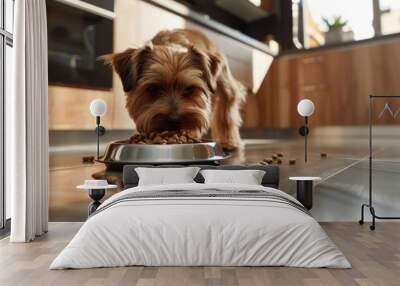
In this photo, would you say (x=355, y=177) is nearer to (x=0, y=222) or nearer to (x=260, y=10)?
(x=260, y=10)

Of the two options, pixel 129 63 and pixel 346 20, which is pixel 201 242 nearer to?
pixel 129 63

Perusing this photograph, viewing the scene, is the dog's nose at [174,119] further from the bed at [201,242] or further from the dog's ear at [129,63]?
the bed at [201,242]

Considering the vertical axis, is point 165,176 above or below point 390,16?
below

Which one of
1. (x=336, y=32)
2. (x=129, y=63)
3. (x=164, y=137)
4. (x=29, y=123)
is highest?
(x=336, y=32)

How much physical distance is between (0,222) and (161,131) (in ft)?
5.49

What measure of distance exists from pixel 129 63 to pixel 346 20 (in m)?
2.19

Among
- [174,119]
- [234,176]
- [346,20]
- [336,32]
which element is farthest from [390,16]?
[174,119]

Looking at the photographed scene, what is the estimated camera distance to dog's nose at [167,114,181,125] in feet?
14.1

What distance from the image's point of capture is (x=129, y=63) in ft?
14.7

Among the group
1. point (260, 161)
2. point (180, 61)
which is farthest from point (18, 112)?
point (260, 161)

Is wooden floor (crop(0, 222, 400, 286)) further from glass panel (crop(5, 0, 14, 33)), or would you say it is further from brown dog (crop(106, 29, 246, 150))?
glass panel (crop(5, 0, 14, 33))

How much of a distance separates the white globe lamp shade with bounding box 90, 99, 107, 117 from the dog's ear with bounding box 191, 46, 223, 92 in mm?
989

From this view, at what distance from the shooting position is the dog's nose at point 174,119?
14.1 ft

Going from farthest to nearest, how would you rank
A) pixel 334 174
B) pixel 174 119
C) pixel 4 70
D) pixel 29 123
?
pixel 334 174 → pixel 174 119 → pixel 4 70 → pixel 29 123
